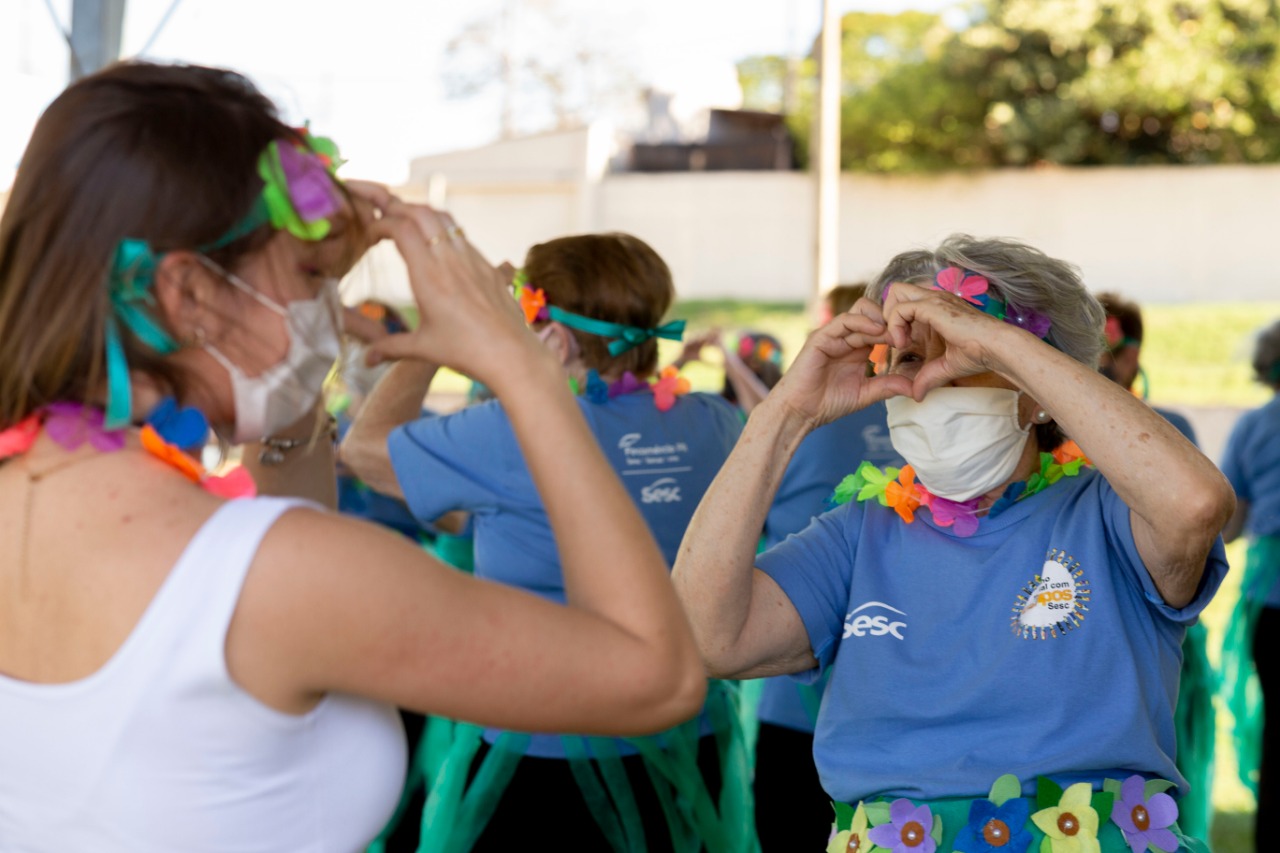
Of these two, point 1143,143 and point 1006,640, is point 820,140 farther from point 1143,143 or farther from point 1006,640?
point 1006,640

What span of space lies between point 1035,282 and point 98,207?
155 cm

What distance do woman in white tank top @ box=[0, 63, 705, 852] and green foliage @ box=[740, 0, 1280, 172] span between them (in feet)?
59.2

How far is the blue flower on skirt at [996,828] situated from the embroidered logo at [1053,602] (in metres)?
0.25

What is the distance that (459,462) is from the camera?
117 inches

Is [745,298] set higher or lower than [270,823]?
lower

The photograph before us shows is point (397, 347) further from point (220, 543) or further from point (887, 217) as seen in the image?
point (887, 217)

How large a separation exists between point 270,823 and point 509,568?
171cm

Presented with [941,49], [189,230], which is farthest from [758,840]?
[941,49]

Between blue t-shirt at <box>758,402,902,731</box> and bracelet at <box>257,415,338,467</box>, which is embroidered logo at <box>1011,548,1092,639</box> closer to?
bracelet at <box>257,415,338,467</box>

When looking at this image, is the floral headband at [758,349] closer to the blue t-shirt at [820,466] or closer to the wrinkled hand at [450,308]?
the blue t-shirt at [820,466]

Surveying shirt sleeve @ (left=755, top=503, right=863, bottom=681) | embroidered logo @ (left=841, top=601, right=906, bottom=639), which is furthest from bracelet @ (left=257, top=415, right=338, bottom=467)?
embroidered logo @ (left=841, top=601, right=906, bottom=639)

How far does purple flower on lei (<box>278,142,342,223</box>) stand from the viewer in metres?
1.38

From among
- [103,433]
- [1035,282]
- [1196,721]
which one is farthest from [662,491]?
[1196,721]

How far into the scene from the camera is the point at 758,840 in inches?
147
